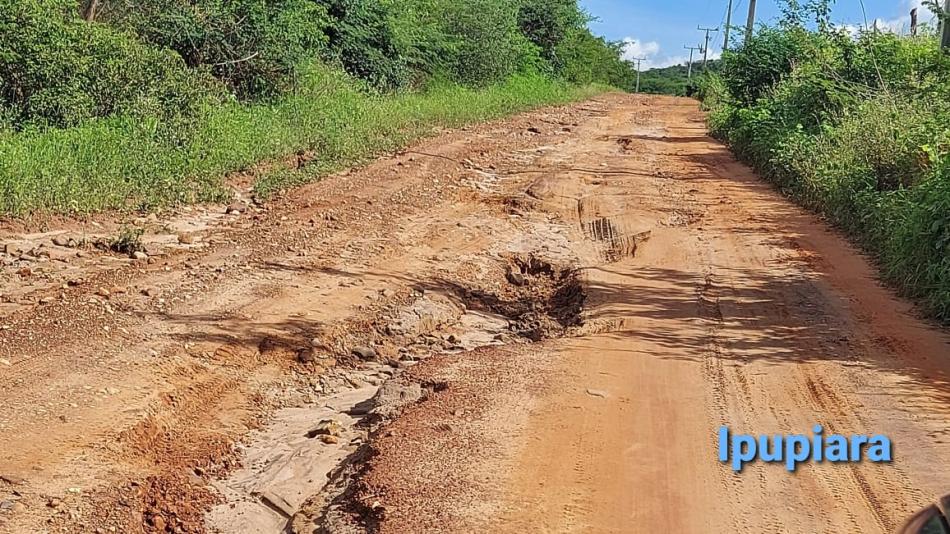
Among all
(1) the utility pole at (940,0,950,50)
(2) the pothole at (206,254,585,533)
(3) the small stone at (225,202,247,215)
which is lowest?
(2) the pothole at (206,254,585,533)

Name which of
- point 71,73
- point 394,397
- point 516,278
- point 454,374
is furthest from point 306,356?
point 71,73

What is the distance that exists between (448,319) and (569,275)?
60.5 inches

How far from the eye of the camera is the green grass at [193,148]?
8797 mm

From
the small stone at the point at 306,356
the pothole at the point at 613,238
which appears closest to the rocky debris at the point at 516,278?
the pothole at the point at 613,238

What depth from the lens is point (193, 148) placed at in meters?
11.2

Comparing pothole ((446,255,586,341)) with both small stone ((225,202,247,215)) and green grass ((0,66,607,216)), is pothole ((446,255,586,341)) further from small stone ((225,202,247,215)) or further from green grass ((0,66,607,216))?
green grass ((0,66,607,216))

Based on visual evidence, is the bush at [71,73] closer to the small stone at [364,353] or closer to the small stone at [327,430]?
the small stone at [364,353]

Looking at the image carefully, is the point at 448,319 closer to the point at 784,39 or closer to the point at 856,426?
the point at 856,426

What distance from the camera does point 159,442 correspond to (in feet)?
14.5

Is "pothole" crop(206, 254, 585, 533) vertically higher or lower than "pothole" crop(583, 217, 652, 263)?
lower

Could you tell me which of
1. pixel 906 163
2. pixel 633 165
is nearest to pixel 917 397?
pixel 906 163

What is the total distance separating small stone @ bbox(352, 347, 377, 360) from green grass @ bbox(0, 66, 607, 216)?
4006 millimetres

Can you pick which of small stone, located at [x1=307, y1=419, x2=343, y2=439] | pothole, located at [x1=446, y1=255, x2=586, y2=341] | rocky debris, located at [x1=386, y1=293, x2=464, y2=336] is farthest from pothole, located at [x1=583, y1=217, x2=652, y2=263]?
small stone, located at [x1=307, y1=419, x2=343, y2=439]

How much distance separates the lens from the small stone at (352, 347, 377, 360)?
5996mm
